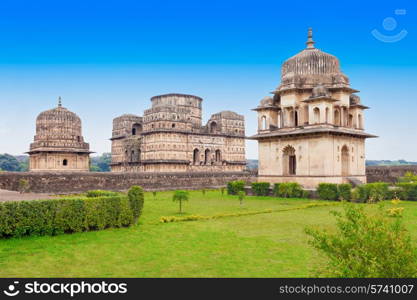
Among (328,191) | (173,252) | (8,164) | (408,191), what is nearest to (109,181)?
(328,191)

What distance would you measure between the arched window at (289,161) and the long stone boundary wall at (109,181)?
31.5ft

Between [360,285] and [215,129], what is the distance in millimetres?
53662

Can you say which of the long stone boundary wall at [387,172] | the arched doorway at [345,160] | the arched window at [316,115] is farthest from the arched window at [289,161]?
the long stone boundary wall at [387,172]

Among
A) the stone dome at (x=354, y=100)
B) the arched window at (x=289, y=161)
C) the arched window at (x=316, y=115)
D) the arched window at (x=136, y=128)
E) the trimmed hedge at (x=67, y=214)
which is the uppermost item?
the arched window at (x=136, y=128)

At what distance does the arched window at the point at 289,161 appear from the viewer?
91.3 ft

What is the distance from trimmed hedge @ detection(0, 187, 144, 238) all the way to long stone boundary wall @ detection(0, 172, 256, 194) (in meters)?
15.1

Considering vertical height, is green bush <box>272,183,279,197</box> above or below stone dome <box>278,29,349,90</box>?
below

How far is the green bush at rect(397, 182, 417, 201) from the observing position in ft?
71.7

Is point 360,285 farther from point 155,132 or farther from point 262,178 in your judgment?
point 155,132

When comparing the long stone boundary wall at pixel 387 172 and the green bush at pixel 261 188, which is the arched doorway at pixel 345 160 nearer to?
the long stone boundary wall at pixel 387 172

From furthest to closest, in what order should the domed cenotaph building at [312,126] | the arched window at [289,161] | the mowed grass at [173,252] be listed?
→ the arched window at [289,161] → the domed cenotaph building at [312,126] → the mowed grass at [173,252]

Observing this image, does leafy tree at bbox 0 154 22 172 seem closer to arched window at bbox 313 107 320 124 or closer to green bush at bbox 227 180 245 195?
green bush at bbox 227 180 245 195

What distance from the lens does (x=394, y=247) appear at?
211 inches

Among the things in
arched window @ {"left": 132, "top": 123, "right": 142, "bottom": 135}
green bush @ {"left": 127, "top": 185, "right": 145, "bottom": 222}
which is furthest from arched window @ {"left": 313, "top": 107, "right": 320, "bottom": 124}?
arched window @ {"left": 132, "top": 123, "right": 142, "bottom": 135}
